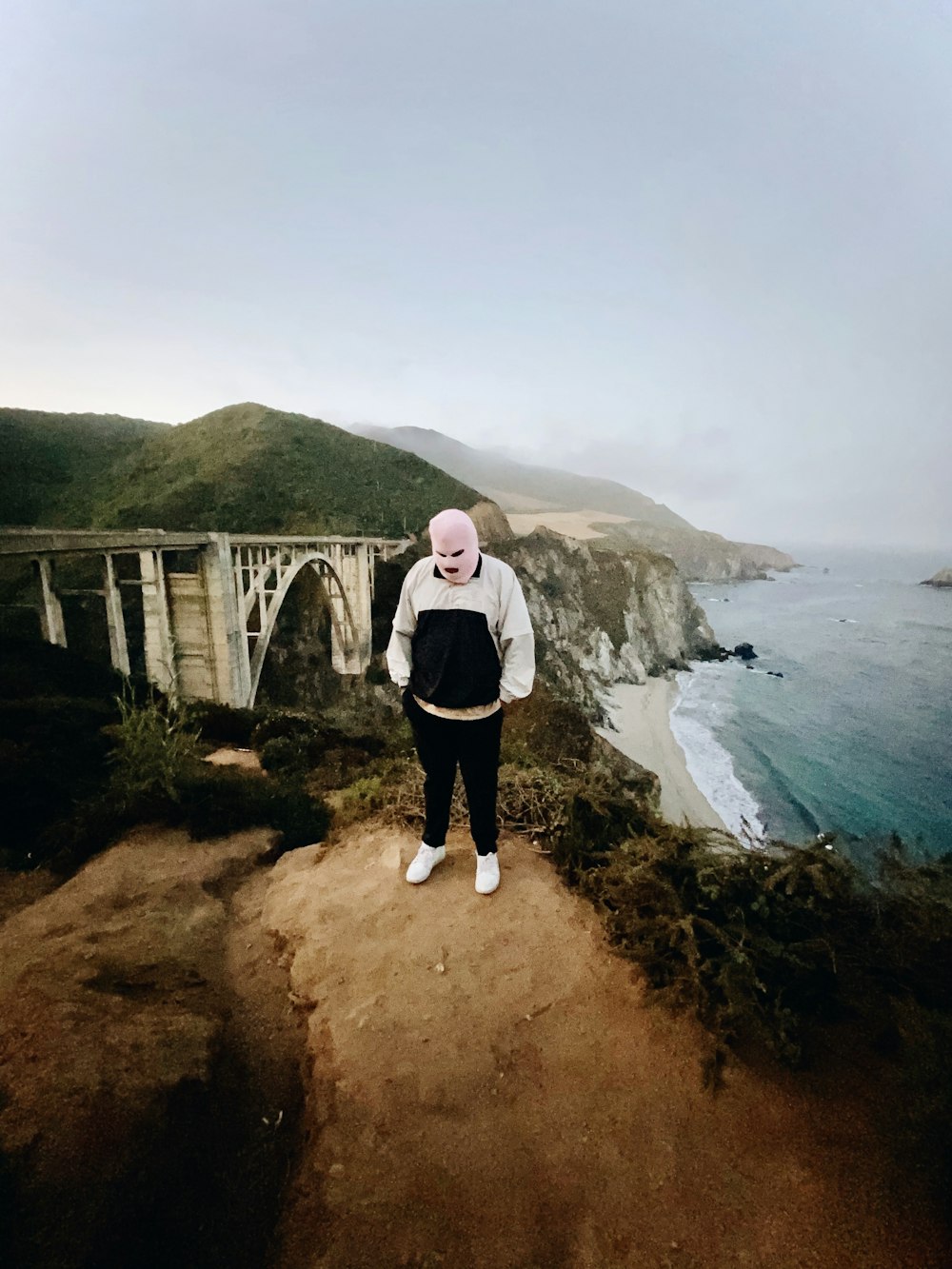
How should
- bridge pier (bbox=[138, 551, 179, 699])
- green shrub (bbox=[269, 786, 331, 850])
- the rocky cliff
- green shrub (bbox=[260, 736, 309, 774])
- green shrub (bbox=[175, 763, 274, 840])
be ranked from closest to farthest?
green shrub (bbox=[175, 763, 274, 840]) → green shrub (bbox=[269, 786, 331, 850]) → green shrub (bbox=[260, 736, 309, 774]) → bridge pier (bbox=[138, 551, 179, 699]) → the rocky cliff

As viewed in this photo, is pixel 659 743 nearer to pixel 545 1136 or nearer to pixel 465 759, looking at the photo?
pixel 465 759

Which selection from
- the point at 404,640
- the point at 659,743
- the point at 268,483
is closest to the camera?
the point at 404,640

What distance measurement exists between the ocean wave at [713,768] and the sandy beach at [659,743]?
349mm

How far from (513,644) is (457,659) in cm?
34

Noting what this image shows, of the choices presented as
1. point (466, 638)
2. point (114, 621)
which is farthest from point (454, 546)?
point (114, 621)

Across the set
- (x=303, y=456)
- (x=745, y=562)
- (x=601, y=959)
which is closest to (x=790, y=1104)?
(x=601, y=959)

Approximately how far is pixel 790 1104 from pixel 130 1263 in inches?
87.8

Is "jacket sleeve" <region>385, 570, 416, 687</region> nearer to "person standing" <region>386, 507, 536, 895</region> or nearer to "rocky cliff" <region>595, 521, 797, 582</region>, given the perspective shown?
"person standing" <region>386, 507, 536, 895</region>

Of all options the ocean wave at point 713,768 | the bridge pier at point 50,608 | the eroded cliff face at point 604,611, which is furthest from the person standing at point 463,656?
the eroded cliff face at point 604,611

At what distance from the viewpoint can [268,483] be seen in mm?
40969

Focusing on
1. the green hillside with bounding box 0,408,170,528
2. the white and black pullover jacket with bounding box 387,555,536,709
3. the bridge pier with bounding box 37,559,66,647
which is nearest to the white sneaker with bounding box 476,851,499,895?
the white and black pullover jacket with bounding box 387,555,536,709

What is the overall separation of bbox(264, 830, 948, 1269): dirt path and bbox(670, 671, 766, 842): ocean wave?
14832mm

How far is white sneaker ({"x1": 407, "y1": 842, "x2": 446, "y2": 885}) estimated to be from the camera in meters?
Result: 3.34

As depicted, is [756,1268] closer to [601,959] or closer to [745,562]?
[601,959]
